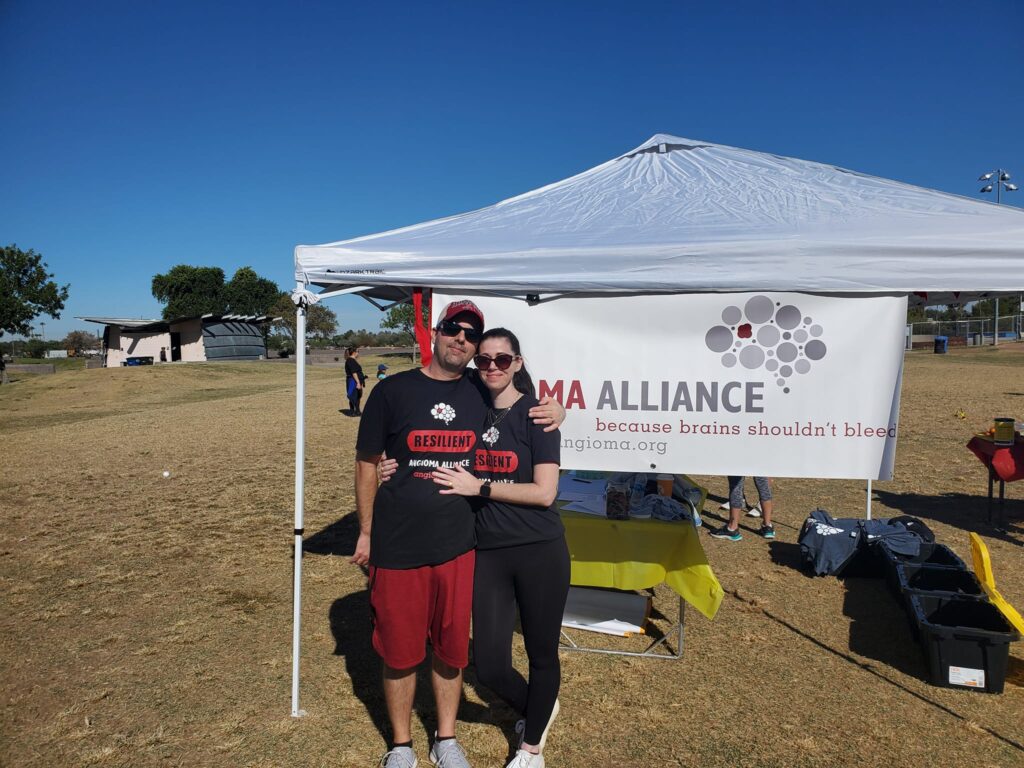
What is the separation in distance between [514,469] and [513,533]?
238 mm

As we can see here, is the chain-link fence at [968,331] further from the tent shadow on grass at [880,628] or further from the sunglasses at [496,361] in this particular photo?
the sunglasses at [496,361]

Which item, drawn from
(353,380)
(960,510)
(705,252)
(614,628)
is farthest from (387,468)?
(353,380)

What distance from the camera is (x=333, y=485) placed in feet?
26.9

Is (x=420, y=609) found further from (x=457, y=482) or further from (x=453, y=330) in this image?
(x=453, y=330)

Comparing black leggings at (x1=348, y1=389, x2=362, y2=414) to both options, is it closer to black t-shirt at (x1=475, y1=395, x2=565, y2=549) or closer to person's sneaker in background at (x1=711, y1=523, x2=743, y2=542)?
person's sneaker in background at (x1=711, y1=523, x2=743, y2=542)

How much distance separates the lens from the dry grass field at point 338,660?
9.27ft

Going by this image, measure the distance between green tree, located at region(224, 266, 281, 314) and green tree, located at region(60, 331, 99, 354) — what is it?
28.0 m

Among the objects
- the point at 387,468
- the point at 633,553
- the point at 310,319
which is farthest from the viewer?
the point at 310,319

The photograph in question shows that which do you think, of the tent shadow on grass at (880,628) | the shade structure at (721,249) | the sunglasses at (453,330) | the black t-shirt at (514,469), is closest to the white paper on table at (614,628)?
the tent shadow on grass at (880,628)

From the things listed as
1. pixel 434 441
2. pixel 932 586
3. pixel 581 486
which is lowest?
pixel 932 586

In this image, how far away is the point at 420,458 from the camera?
2391mm

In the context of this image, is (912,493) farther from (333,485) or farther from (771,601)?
(333,485)

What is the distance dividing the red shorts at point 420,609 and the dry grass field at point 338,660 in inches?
25.5

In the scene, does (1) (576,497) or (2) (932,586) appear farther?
(1) (576,497)
